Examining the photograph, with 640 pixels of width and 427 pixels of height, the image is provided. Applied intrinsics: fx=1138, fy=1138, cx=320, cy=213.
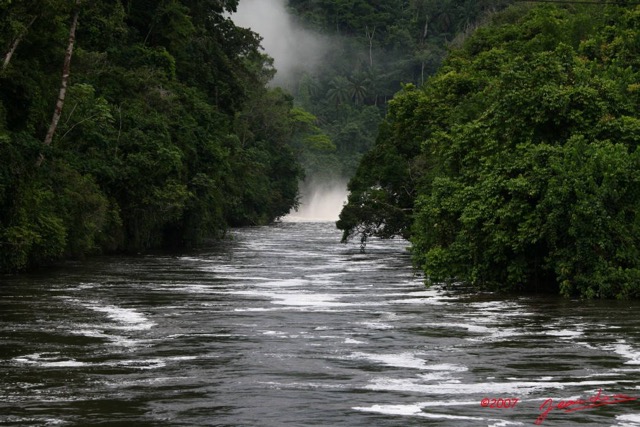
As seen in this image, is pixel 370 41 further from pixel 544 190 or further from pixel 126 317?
pixel 126 317

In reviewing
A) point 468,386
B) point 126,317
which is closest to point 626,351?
point 468,386

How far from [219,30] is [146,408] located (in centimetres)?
5856

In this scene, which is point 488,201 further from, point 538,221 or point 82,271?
point 82,271

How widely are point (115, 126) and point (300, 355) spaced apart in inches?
1161

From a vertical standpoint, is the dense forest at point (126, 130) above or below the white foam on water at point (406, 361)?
above

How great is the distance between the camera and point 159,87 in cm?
5403

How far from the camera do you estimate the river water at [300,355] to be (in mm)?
14445

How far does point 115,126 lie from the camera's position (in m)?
47.0

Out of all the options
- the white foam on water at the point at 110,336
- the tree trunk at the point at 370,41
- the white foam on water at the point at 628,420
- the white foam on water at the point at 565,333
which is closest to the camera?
the white foam on water at the point at 628,420

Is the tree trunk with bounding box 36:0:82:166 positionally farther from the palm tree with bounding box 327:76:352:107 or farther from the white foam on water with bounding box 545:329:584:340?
the palm tree with bounding box 327:76:352:107

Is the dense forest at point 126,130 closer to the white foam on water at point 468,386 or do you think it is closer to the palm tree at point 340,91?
the white foam on water at point 468,386

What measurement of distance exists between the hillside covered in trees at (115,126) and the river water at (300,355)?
11.5 ft

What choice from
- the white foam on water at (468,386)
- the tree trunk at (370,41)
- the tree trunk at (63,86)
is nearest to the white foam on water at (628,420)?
the white foam on water at (468,386)

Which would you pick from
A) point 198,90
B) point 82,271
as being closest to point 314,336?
point 82,271
